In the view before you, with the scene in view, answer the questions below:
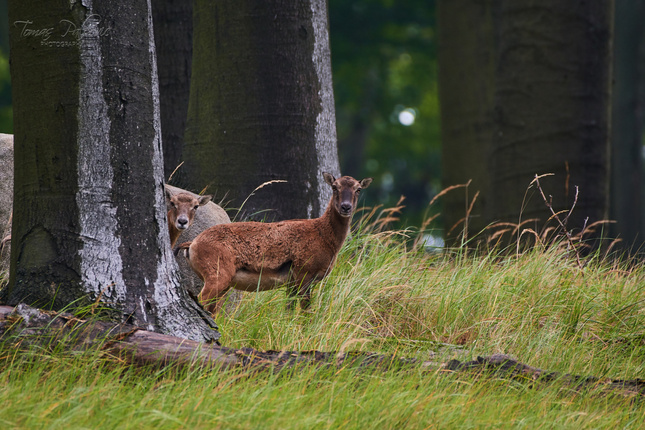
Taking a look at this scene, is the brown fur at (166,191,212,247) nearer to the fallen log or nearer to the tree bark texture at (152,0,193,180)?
the fallen log

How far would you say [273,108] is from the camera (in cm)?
812

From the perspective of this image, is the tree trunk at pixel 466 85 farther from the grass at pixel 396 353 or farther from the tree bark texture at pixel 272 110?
the grass at pixel 396 353

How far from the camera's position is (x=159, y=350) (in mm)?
4457

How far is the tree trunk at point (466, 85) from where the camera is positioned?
15594 mm

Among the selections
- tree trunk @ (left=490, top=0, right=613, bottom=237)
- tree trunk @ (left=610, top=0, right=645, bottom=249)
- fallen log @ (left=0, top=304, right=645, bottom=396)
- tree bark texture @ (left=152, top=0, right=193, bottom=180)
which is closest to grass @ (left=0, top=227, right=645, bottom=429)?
fallen log @ (left=0, top=304, right=645, bottom=396)

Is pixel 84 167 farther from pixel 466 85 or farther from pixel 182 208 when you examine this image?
pixel 466 85

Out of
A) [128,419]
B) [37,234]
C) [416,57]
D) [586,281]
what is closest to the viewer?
[128,419]

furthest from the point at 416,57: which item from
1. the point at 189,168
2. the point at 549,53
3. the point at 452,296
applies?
the point at 452,296

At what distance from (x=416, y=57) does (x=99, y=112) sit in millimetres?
23742

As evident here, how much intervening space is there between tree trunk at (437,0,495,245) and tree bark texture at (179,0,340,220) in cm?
768

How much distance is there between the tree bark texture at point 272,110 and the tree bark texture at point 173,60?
172cm

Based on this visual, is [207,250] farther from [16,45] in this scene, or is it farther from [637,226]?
[637,226]

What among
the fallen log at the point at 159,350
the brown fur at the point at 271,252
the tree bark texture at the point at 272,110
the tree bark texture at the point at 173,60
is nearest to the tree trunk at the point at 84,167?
the fallen log at the point at 159,350

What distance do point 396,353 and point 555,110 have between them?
710 cm
